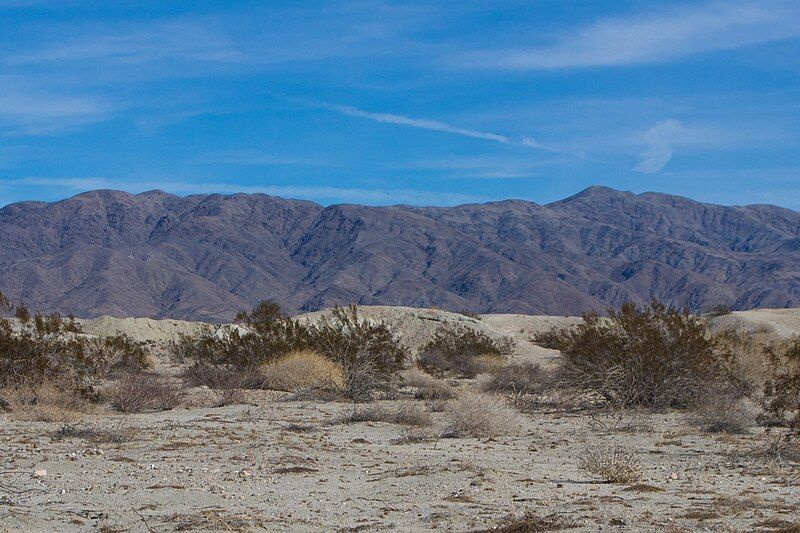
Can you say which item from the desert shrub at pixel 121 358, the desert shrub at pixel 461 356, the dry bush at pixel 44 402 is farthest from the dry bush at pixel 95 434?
the desert shrub at pixel 461 356

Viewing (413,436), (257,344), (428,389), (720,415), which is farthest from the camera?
(257,344)

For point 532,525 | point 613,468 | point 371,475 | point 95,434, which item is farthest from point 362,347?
point 532,525

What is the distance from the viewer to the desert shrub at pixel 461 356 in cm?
3166

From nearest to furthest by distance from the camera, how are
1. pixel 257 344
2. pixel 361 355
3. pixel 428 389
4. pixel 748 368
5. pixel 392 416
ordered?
pixel 392 416 → pixel 428 389 → pixel 748 368 → pixel 361 355 → pixel 257 344

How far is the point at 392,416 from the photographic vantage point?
58.3 feet

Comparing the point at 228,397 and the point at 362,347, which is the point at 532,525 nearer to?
the point at 228,397

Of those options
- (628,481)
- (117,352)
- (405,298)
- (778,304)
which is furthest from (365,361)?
(778,304)

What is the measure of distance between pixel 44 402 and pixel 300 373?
→ 295 inches

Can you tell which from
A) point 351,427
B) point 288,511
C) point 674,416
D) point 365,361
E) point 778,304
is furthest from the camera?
point 778,304

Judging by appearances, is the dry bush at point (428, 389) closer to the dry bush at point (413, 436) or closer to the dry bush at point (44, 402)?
the dry bush at point (413, 436)

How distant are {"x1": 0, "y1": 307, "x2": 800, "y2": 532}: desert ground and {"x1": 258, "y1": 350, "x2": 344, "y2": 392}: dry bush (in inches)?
148

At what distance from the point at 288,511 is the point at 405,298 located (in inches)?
6941

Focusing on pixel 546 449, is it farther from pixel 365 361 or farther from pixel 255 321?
pixel 255 321

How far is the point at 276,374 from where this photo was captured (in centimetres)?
2353
